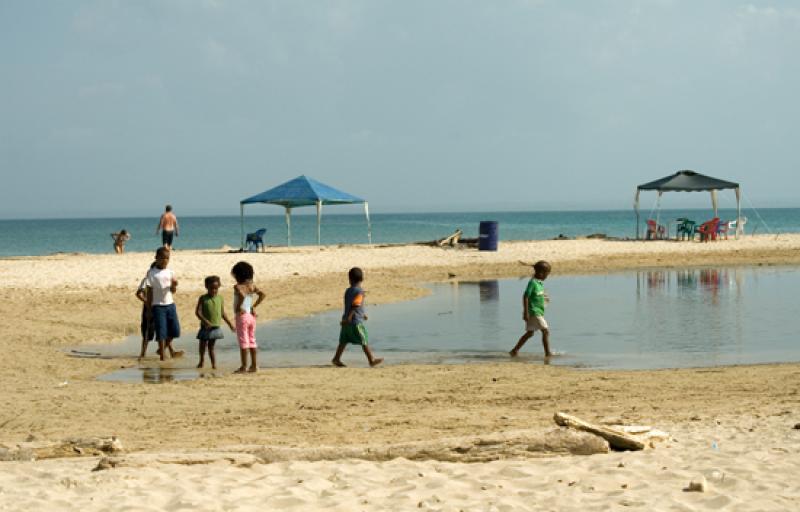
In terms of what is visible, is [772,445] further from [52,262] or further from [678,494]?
[52,262]

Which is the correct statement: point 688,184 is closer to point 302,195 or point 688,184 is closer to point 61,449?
point 302,195

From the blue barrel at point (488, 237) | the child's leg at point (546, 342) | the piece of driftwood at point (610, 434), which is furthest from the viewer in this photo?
the blue barrel at point (488, 237)

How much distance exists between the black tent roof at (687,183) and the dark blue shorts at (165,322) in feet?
90.5

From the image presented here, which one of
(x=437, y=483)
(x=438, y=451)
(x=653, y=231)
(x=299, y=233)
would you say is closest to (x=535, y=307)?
(x=438, y=451)

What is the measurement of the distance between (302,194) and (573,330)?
61.9 ft

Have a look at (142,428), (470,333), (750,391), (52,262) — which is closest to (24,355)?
(142,428)

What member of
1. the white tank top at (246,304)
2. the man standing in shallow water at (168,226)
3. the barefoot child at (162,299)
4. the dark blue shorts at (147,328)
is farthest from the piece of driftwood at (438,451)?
the man standing in shallow water at (168,226)

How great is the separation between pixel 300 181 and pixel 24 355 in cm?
2175

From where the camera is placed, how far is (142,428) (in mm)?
7906

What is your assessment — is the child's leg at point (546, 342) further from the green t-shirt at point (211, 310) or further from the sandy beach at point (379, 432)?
the green t-shirt at point (211, 310)

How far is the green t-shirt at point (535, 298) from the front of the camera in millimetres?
12109

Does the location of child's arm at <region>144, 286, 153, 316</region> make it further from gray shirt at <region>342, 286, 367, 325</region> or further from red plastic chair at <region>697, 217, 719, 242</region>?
red plastic chair at <region>697, 217, 719, 242</region>

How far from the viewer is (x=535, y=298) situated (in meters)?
12.2

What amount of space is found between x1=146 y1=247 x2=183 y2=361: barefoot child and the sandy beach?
2.14 feet
